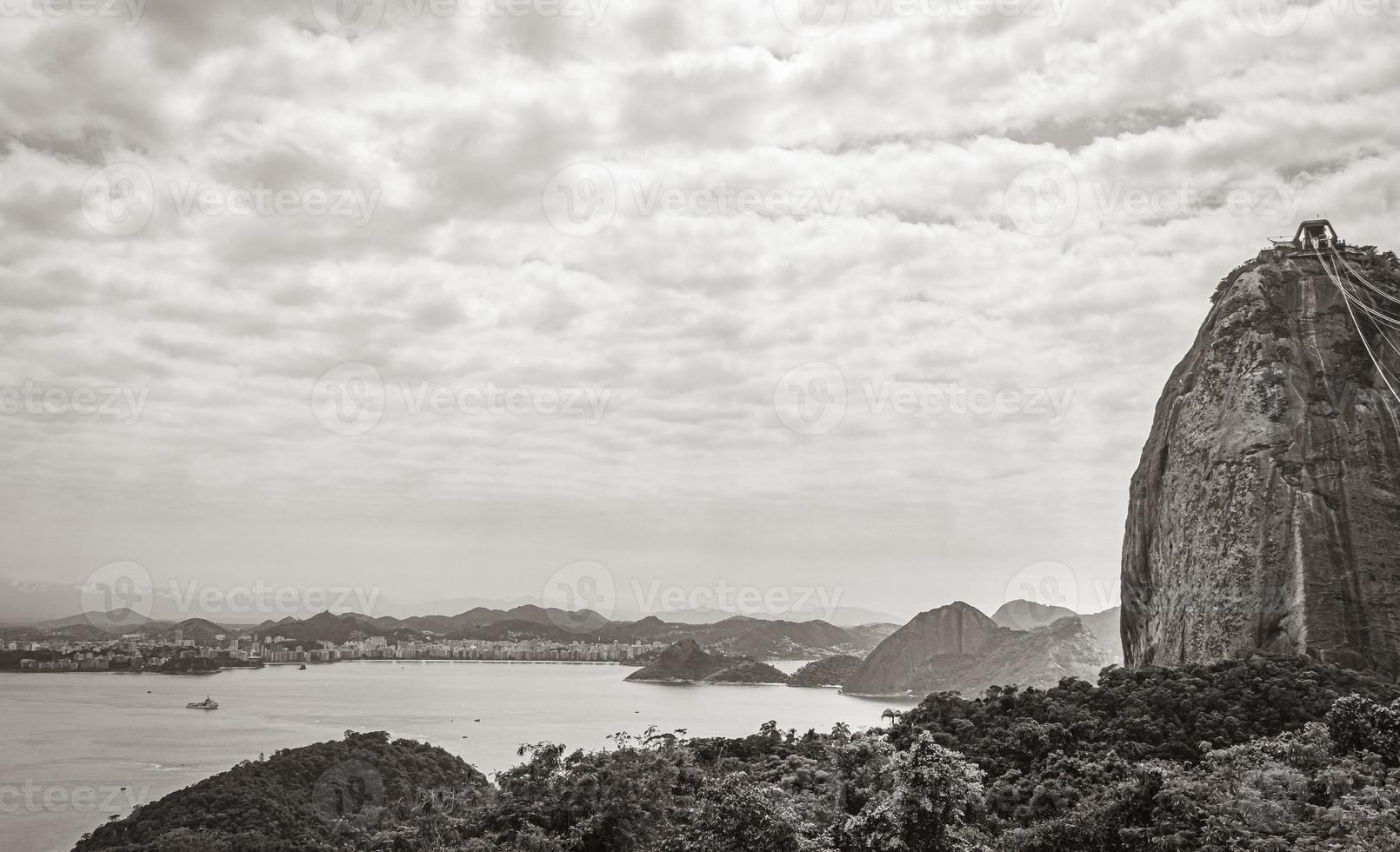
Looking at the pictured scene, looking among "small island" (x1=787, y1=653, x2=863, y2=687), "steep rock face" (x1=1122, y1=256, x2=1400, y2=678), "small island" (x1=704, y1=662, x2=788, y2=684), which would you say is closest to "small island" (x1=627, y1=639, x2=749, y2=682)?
"small island" (x1=704, y1=662, x2=788, y2=684)

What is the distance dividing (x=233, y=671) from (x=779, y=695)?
359 ft

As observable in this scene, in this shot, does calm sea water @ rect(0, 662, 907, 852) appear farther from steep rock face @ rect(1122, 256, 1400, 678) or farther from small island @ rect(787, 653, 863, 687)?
steep rock face @ rect(1122, 256, 1400, 678)

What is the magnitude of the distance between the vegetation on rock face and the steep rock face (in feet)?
9.83

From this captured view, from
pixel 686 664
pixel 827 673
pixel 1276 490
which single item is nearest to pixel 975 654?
pixel 827 673

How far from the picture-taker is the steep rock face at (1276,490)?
3334cm

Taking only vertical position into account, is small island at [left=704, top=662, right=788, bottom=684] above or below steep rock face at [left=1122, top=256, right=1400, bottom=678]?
below

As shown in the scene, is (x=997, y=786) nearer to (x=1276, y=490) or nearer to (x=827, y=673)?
(x=1276, y=490)

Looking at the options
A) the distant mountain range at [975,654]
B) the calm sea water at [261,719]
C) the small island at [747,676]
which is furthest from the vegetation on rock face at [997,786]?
the small island at [747,676]

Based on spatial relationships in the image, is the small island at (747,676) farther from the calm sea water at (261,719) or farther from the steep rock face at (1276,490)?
the steep rock face at (1276,490)

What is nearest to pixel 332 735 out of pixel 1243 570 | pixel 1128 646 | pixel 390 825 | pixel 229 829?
pixel 229 829

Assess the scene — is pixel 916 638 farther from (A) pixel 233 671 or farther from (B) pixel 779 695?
(A) pixel 233 671

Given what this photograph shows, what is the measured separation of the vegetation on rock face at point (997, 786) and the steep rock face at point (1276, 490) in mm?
2997

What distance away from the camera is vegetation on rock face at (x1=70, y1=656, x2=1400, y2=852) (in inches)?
752

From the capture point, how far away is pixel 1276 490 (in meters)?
35.5
